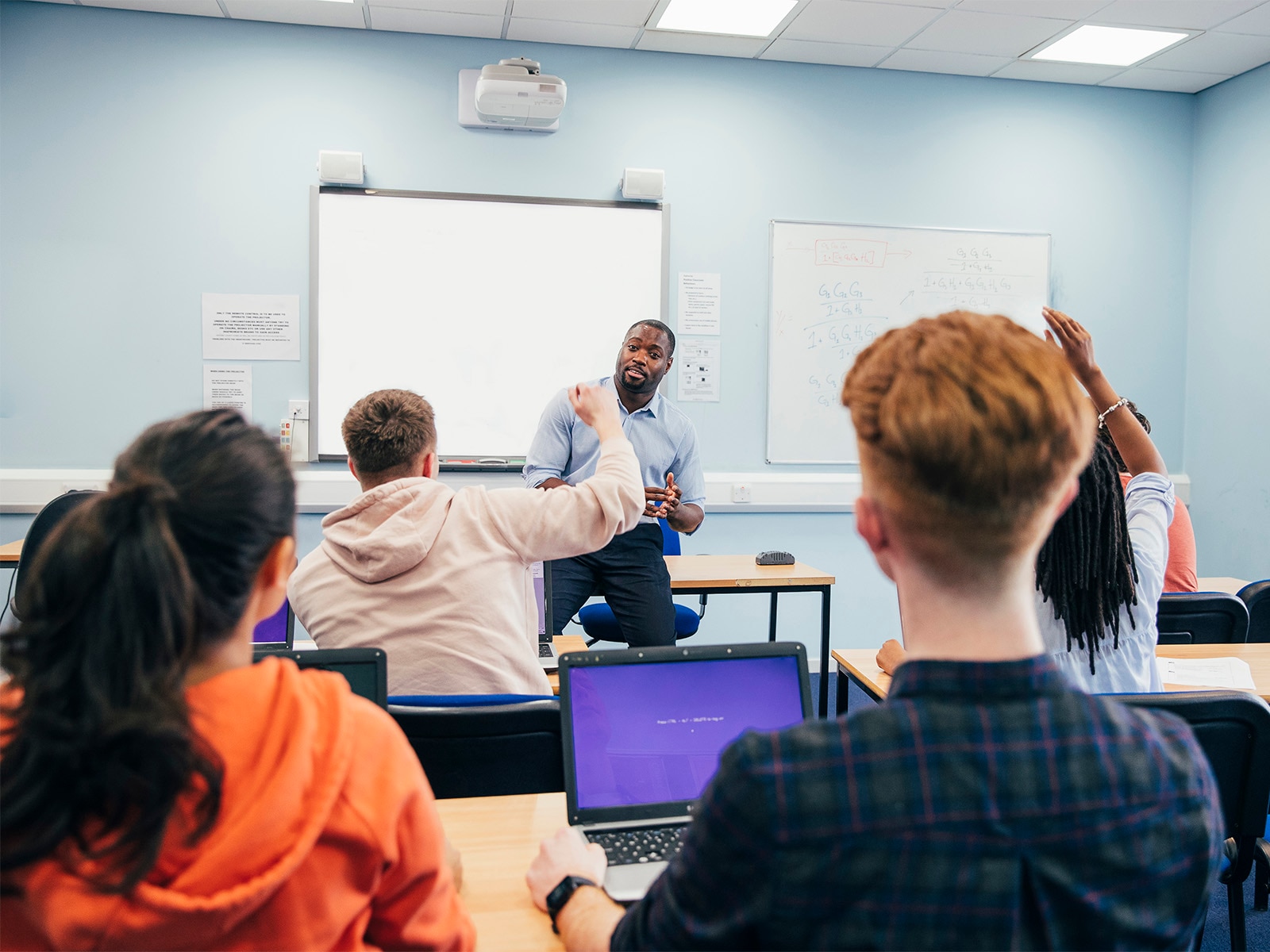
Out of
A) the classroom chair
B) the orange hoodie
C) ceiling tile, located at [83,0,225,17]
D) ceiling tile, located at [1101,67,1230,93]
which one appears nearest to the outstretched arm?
the classroom chair

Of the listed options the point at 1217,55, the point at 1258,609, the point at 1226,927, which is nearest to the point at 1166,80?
the point at 1217,55

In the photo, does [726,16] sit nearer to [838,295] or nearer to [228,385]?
[838,295]

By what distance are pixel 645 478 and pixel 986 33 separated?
253cm

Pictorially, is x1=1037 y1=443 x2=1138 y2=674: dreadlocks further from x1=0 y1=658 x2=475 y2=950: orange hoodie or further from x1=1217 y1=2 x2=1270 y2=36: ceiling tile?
x1=1217 y1=2 x2=1270 y2=36: ceiling tile

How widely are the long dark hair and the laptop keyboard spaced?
1.94ft

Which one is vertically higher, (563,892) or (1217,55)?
(1217,55)

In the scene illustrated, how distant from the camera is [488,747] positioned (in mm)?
1448

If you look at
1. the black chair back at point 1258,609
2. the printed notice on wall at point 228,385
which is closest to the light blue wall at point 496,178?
the printed notice on wall at point 228,385

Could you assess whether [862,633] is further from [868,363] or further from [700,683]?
[868,363]

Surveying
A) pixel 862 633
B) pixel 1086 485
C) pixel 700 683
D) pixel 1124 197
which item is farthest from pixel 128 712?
pixel 1124 197

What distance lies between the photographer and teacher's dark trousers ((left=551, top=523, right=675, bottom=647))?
318cm

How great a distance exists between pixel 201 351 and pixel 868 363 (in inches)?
149

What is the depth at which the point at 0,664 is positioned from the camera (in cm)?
66

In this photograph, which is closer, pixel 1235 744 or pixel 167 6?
pixel 1235 744
